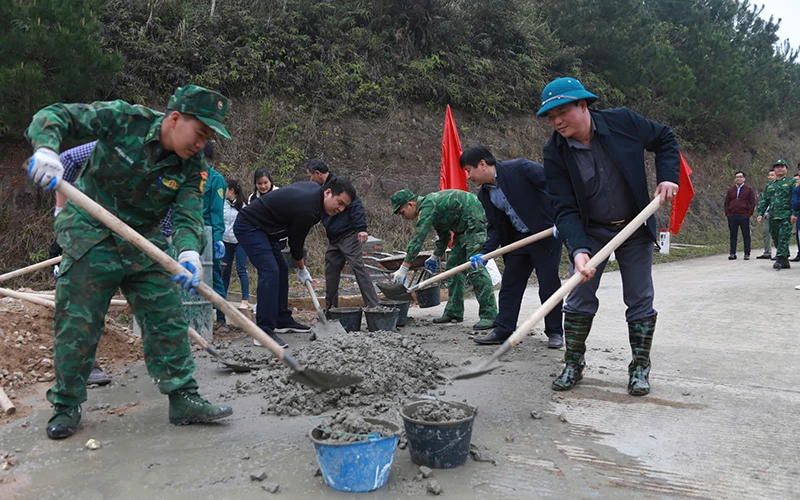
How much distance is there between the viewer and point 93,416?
3.89 meters

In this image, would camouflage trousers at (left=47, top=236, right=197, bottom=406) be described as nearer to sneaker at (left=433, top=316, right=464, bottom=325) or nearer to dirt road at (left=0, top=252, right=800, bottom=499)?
dirt road at (left=0, top=252, right=800, bottom=499)

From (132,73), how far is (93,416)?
9.89 m

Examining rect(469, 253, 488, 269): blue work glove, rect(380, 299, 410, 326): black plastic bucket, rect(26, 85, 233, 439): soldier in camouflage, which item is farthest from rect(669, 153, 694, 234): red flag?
rect(26, 85, 233, 439): soldier in camouflage

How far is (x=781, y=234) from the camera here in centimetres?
1148

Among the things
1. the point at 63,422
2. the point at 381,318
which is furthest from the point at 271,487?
the point at 381,318

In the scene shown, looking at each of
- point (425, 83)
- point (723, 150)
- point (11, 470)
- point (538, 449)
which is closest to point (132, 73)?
point (425, 83)

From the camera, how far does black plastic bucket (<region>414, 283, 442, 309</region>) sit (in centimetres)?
761

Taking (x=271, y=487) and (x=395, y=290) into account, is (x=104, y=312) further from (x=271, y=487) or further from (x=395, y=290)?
(x=395, y=290)

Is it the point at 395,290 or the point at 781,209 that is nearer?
the point at 395,290

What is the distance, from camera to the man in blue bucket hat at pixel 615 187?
13.1 feet

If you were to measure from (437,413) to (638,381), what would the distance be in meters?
1.75

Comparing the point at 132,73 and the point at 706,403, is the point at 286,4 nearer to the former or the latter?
the point at 132,73

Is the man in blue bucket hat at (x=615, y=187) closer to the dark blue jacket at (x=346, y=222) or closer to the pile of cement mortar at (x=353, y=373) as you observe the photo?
the pile of cement mortar at (x=353, y=373)

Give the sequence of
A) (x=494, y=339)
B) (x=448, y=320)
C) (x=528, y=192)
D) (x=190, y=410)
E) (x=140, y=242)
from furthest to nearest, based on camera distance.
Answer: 1. (x=448, y=320)
2. (x=494, y=339)
3. (x=528, y=192)
4. (x=190, y=410)
5. (x=140, y=242)
